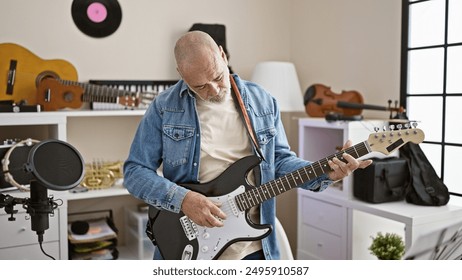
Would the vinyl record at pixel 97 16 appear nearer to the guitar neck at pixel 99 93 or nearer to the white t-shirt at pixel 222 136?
the guitar neck at pixel 99 93

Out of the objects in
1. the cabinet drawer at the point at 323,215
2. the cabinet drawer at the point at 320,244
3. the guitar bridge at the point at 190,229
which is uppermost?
the guitar bridge at the point at 190,229

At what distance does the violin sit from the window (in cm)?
13

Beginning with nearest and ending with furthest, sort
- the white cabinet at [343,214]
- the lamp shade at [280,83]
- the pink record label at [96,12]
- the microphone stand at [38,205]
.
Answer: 1. the microphone stand at [38,205]
2. the white cabinet at [343,214]
3. the pink record label at [96,12]
4. the lamp shade at [280,83]

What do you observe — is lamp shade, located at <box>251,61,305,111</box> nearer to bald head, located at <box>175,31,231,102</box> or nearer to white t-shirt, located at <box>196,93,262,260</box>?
white t-shirt, located at <box>196,93,262,260</box>

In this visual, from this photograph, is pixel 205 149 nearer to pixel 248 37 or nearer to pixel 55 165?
pixel 55 165

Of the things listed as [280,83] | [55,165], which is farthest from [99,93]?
[55,165]

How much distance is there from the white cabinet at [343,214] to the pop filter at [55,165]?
4.15ft

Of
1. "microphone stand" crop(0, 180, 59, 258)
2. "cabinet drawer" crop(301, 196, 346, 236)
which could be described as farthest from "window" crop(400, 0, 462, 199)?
"microphone stand" crop(0, 180, 59, 258)

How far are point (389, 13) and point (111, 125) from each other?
4.51ft

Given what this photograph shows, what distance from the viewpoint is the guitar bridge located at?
1475 millimetres

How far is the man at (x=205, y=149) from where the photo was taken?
1359mm

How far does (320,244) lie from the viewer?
244 centimetres

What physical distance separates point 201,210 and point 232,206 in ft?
0.49

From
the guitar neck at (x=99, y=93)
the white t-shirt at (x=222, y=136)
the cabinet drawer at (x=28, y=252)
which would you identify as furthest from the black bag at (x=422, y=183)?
the cabinet drawer at (x=28, y=252)
